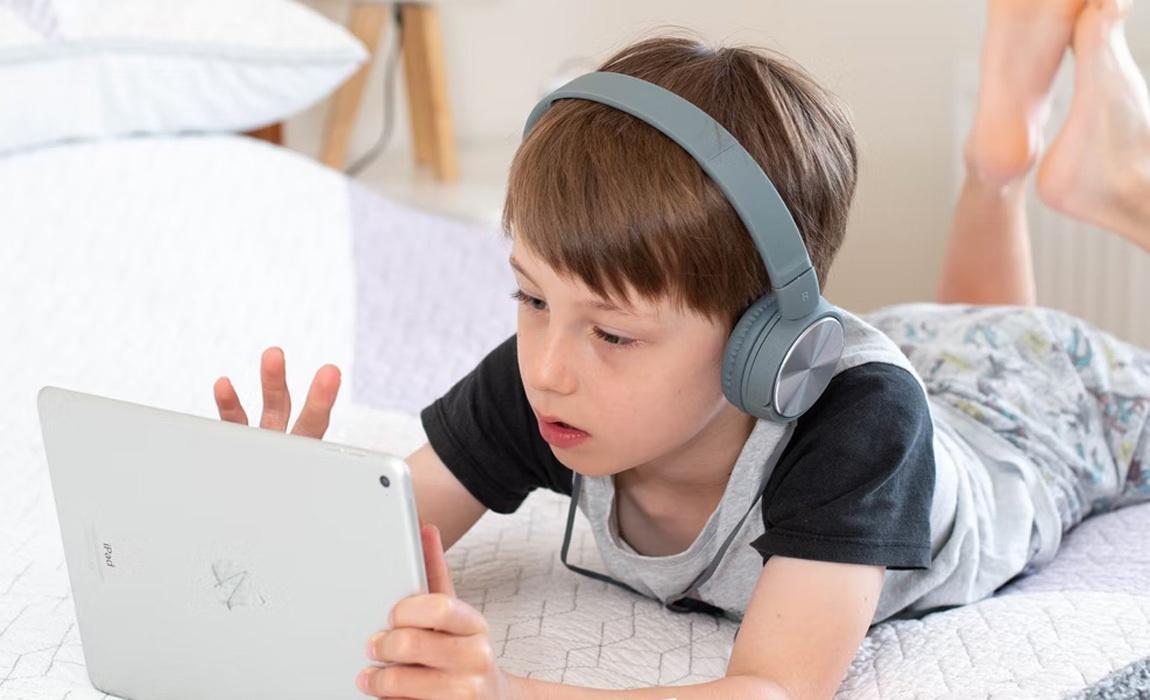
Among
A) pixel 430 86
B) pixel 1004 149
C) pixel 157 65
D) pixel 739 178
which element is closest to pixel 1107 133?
pixel 1004 149

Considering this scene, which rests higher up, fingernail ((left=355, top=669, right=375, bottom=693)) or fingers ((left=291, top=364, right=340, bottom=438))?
fingers ((left=291, top=364, right=340, bottom=438))

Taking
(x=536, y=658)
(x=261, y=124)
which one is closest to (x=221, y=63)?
(x=261, y=124)

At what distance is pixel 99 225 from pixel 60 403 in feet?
2.96

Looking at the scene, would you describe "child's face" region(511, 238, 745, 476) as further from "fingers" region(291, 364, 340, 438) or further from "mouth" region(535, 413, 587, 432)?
"fingers" region(291, 364, 340, 438)

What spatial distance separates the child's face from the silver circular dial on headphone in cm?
5

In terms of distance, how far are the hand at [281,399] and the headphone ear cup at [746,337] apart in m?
0.24

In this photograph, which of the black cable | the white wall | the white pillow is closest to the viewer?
the white pillow

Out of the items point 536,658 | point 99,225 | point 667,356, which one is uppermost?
point 667,356

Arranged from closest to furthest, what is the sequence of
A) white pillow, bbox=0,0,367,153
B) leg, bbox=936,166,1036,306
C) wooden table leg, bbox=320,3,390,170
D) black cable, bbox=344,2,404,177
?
leg, bbox=936,166,1036,306 → white pillow, bbox=0,0,367,153 → wooden table leg, bbox=320,3,390,170 → black cable, bbox=344,2,404,177

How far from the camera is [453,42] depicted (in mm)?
2600

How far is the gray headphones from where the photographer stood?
778 millimetres

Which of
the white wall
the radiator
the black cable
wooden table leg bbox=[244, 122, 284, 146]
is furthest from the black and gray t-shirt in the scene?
the black cable

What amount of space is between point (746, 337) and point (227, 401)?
338mm

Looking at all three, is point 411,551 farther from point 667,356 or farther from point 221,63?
point 221,63
